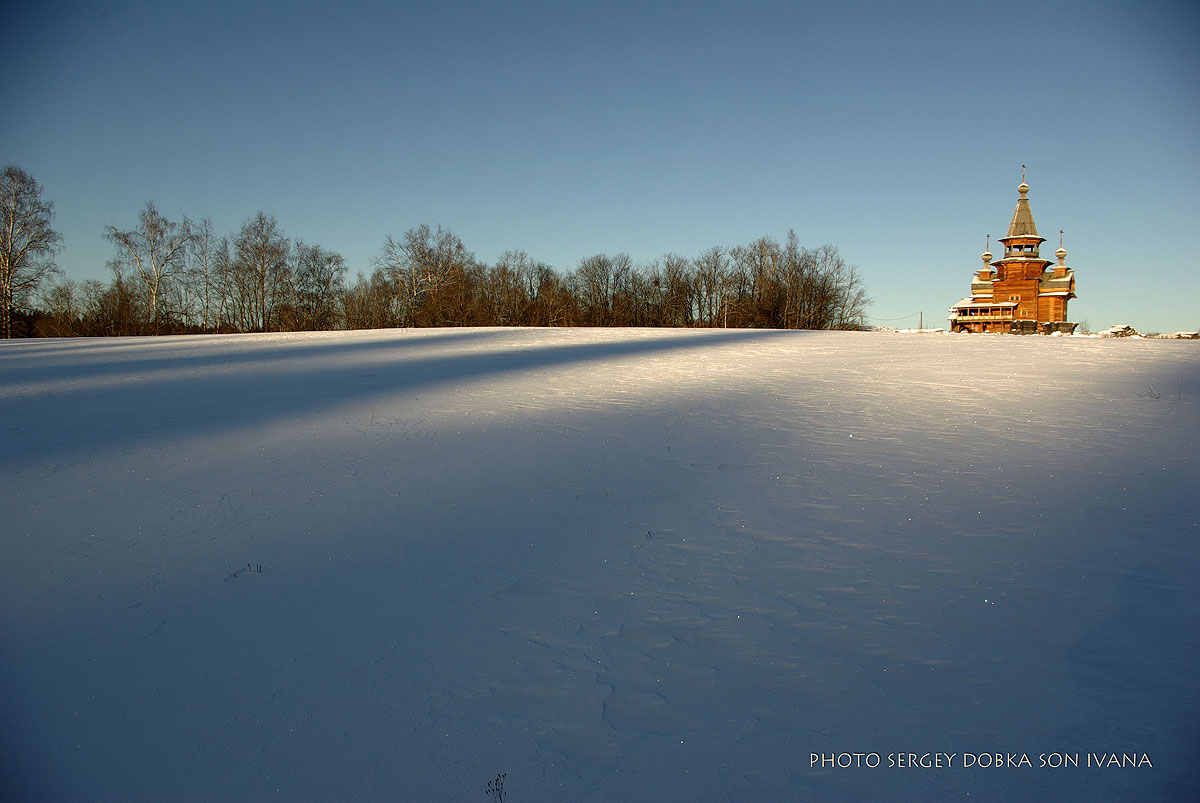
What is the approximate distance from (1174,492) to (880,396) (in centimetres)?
472

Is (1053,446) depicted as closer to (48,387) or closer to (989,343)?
(989,343)

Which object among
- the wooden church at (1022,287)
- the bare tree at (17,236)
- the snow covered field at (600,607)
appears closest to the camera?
→ the snow covered field at (600,607)

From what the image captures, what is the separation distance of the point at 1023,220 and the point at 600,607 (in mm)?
72413

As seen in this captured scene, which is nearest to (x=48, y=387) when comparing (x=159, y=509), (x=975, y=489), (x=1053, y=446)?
(x=159, y=509)

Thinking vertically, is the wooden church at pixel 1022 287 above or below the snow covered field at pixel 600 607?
above

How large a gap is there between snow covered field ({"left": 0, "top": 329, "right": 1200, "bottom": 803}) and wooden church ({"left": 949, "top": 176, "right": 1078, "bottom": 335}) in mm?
59973

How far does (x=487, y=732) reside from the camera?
8.05ft

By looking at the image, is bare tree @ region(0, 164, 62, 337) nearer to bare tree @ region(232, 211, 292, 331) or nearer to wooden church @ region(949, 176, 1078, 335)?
bare tree @ region(232, 211, 292, 331)

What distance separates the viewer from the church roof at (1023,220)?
2306 inches

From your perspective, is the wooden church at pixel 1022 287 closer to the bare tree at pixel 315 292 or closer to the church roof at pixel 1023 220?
the church roof at pixel 1023 220

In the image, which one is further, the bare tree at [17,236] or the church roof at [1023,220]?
the church roof at [1023,220]

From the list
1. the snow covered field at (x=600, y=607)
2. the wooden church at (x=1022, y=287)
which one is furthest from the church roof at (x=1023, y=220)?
the snow covered field at (x=600, y=607)

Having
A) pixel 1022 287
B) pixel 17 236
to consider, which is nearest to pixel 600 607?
pixel 17 236

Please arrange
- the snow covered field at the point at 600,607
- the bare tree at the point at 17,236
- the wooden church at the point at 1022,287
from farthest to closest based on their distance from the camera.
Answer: the wooden church at the point at 1022,287 < the bare tree at the point at 17,236 < the snow covered field at the point at 600,607
